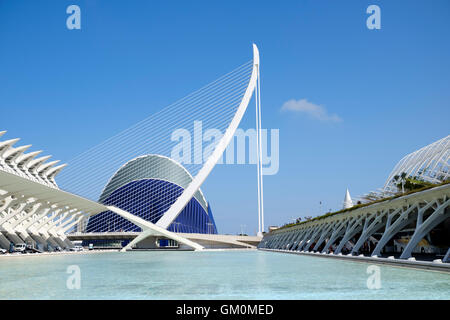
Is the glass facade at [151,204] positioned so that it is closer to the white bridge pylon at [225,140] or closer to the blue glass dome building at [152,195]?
the blue glass dome building at [152,195]

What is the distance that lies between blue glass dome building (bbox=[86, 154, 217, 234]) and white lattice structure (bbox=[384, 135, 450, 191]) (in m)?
36.4

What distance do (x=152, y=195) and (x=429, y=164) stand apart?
48.8 meters

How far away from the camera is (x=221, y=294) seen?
27.2ft

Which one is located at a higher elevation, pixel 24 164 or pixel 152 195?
pixel 24 164

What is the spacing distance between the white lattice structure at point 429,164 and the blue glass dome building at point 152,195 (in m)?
36.4

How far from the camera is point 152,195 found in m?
81.9

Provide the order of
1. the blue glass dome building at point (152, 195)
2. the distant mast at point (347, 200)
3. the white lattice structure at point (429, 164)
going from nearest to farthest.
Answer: the white lattice structure at point (429, 164), the distant mast at point (347, 200), the blue glass dome building at point (152, 195)

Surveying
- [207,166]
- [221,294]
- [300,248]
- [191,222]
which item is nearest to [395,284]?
[221,294]

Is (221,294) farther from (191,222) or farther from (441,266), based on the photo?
(191,222)

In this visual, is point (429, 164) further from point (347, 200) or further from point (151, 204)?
point (151, 204)

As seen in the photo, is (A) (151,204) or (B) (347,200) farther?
(A) (151,204)

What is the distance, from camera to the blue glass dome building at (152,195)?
78312 millimetres

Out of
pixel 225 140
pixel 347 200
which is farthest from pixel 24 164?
pixel 347 200

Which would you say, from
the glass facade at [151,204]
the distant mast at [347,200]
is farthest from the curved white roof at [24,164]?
the distant mast at [347,200]
